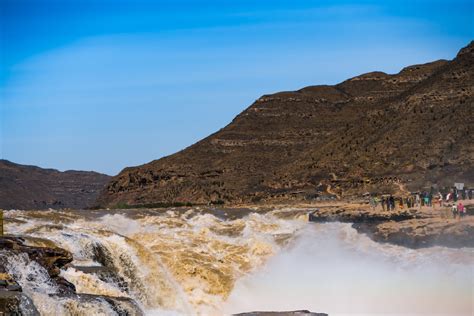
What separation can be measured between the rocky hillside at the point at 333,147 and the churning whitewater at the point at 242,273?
37218 millimetres

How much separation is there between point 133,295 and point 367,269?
12.4 metres

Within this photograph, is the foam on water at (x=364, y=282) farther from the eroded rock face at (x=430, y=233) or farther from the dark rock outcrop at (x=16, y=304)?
the dark rock outcrop at (x=16, y=304)

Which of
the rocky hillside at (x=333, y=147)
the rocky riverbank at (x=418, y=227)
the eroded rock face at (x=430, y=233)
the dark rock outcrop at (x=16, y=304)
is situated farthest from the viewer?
the rocky hillside at (x=333, y=147)

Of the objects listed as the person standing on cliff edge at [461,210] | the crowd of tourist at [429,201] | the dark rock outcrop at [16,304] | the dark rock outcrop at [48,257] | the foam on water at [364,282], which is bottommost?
the foam on water at [364,282]

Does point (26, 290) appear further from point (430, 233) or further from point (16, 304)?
point (430, 233)

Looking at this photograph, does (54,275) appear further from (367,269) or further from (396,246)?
(396,246)

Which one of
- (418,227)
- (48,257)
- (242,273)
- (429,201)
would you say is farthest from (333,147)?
(48,257)

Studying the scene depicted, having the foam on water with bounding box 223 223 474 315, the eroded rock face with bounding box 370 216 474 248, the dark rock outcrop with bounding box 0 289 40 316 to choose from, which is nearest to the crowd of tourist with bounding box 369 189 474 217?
the eroded rock face with bounding box 370 216 474 248

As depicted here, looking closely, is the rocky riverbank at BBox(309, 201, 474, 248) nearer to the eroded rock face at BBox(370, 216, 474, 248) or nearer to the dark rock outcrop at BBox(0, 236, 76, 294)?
the eroded rock face at BBox(370, 216, 474, 248)

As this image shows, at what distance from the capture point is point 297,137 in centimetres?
16150

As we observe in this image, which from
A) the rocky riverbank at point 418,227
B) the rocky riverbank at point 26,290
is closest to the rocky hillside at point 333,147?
the rocky riverbank at point 418,227

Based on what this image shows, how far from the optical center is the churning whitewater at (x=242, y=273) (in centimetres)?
3319

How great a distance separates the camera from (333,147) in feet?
390

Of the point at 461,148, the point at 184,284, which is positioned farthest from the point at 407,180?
the point at 184,284
